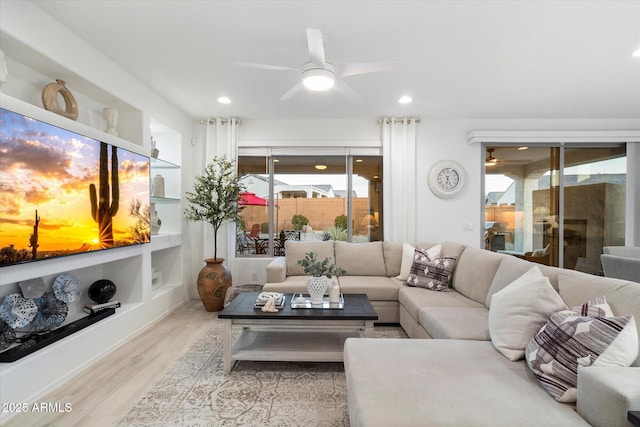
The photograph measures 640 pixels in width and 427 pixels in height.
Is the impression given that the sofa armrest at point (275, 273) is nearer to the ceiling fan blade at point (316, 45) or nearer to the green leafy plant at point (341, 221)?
the green leafy plant at point (341, 221)

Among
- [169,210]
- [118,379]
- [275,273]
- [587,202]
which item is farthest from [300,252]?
[587,202]

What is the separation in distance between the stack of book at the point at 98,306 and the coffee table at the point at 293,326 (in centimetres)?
129

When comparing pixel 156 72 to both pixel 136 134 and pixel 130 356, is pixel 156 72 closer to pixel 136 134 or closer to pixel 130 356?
pixel 136 134

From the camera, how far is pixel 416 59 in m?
2.69

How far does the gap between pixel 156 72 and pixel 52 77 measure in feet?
2.71

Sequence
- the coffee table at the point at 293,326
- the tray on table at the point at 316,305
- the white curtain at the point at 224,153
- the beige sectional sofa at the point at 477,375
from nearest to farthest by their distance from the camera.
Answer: the beige sectional sofa at the point at 477,375 < the coffee table at the point at 293,326 < the tray on table at the point at 316,305 < the white curtain at the point at 224,153

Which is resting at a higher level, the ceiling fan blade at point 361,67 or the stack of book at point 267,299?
the ceiling fan blade at point 361,67

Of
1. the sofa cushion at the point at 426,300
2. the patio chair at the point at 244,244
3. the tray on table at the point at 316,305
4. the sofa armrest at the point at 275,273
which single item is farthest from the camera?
A: the patio chair at the point at 244,244

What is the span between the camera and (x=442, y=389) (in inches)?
51.8

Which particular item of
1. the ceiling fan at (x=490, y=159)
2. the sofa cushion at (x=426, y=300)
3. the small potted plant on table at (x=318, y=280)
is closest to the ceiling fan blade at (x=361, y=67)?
the small potted plant on table at (x=318, y=280)

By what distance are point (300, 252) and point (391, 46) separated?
2485 mm

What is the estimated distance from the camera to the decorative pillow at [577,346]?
4.03 ft

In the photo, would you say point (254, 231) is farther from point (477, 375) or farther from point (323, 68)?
point (477, 375)

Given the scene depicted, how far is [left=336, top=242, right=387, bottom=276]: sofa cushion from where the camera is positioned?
3799 mm
